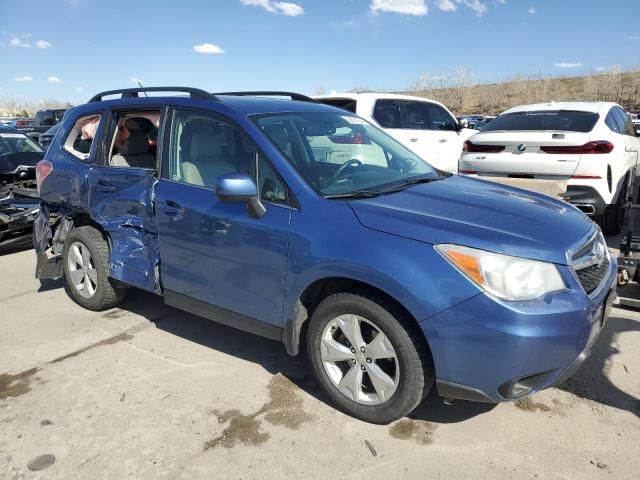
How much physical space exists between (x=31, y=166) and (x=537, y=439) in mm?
8322

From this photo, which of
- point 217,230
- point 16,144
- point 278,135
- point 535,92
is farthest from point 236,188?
point 535,92

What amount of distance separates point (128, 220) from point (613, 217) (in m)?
5.85

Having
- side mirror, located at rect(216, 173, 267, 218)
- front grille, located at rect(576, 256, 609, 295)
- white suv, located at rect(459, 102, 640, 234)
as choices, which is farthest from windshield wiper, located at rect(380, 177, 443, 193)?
white suv, located at rect(459, 102, 640, 234)

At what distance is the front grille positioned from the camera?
2682mm

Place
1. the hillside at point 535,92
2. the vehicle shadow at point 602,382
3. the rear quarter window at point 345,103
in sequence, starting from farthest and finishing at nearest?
the hillside at point 535,92 → the rear quarter window at point 345,103 → the vehicle shadow at point 602,382

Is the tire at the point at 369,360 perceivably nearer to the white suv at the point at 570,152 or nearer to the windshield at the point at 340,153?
the windshield at the point at 340,153

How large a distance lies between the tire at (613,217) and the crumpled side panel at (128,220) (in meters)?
5.43

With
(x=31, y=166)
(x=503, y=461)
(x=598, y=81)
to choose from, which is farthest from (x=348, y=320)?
(x=598, y=81)

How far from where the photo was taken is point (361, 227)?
2.77 m

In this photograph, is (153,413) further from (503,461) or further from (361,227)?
(503,461)

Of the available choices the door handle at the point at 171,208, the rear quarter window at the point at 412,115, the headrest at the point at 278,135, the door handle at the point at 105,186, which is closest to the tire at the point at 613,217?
the rear quarter window at the point at 412,115

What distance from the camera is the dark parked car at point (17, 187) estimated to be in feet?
22.4

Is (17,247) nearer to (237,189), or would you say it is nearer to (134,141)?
(134,141)

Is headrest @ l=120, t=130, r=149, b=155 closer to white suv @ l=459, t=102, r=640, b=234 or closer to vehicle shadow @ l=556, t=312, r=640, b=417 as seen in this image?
vehicle shadow @ l=556, t=312, r=640, b=417
